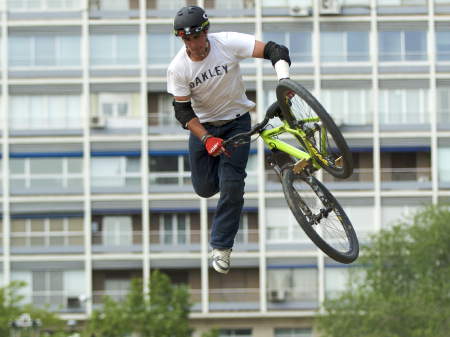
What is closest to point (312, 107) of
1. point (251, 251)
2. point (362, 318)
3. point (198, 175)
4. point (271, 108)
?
point (271, 108)

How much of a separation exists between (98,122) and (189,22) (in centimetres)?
5969

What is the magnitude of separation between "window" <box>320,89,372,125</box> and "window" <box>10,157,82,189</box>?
14611 millimetres

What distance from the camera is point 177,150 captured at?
75875 millimetres

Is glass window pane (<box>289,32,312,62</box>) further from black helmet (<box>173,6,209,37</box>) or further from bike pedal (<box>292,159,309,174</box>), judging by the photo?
black helmet (<box>173,6,209,37</box>)

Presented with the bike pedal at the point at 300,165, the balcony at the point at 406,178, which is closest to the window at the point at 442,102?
the balcony at the point at 406,178

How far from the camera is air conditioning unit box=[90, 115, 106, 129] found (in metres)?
75.6

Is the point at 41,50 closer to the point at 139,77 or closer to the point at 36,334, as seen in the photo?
the point at 139,77

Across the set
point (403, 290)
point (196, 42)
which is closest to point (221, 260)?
point (196, 42)

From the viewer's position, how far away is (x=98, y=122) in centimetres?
7569

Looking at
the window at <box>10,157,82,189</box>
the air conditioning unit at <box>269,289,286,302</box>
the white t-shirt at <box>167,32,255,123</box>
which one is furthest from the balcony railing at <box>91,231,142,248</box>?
the white t-shirt at <box>167,32,255,123</box>

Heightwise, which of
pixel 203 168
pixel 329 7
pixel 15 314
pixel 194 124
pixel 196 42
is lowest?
pixel 15 314

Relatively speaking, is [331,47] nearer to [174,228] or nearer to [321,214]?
[174,228]

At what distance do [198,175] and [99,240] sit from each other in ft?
191

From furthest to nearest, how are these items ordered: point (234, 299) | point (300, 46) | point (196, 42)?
point (300, 46) < point (234, 299) < point (196, 42)
